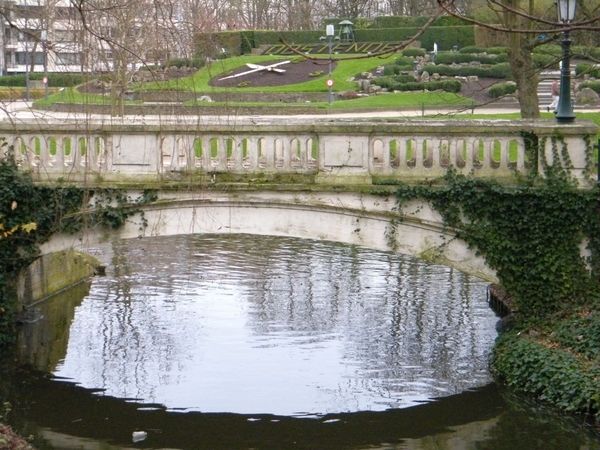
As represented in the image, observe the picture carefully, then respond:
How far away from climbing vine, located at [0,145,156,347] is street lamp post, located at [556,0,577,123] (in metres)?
5.60

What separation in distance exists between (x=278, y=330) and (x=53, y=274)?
4916 millimetres

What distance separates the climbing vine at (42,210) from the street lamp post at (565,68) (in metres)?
5.60

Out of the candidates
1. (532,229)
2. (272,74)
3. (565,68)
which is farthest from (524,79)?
(272,74)

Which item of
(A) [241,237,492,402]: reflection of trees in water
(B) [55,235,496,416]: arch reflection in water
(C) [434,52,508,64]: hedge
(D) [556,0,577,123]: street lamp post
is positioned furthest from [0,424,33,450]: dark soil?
(C) [434,52,508,64]: hedge

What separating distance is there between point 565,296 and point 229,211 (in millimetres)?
4640

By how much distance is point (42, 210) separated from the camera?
43.7 feet

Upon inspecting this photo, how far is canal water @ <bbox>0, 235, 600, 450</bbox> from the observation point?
11.9 meters

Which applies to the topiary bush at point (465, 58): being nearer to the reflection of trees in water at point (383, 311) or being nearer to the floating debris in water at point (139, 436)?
the reflection of trees in water at point (383, 311)

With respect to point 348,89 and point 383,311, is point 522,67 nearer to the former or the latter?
point 383,311

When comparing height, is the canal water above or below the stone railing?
below

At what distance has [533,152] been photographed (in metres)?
13.1

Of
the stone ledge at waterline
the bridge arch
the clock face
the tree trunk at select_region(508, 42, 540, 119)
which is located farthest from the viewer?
the clock face

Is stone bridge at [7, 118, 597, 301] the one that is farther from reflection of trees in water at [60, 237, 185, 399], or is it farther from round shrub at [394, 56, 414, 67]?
round shrub at [394, 56, 414, 67]

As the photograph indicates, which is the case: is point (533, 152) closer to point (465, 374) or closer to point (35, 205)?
point (465, 374)
